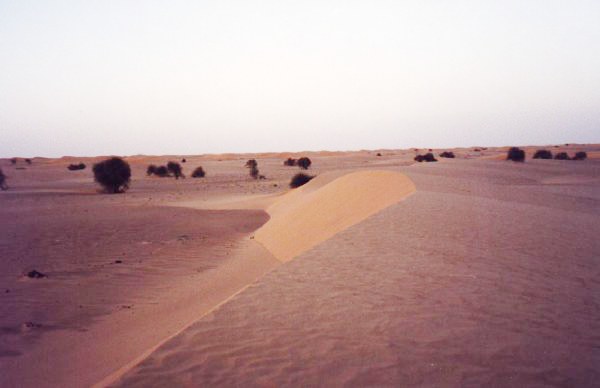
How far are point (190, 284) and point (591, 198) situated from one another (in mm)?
14628

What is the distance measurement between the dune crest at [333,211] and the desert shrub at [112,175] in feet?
59.2

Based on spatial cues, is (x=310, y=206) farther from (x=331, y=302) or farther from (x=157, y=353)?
(x=157, y=353)

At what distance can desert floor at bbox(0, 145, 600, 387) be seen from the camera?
4328 mm

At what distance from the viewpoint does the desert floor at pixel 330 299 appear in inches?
170

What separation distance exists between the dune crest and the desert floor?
0.10 m

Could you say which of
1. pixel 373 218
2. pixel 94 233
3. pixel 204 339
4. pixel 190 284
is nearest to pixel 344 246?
pixel 373 218

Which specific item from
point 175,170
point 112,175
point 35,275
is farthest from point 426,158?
point 35,275

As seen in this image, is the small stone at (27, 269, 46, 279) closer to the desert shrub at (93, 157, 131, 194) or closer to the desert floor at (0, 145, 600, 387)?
the desert floor at (0, 145, 600, 387)

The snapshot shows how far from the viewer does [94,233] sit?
14.9m

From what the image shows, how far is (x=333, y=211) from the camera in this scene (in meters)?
13.9

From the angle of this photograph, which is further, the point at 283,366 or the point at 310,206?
the point at 310,206

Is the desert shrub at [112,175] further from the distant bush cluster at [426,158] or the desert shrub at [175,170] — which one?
the distant bush cluster at [426,158]

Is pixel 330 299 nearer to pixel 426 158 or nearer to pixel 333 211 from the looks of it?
pixel 333 211

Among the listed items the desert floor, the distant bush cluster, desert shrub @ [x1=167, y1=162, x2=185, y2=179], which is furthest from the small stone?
the distant bush cluster
